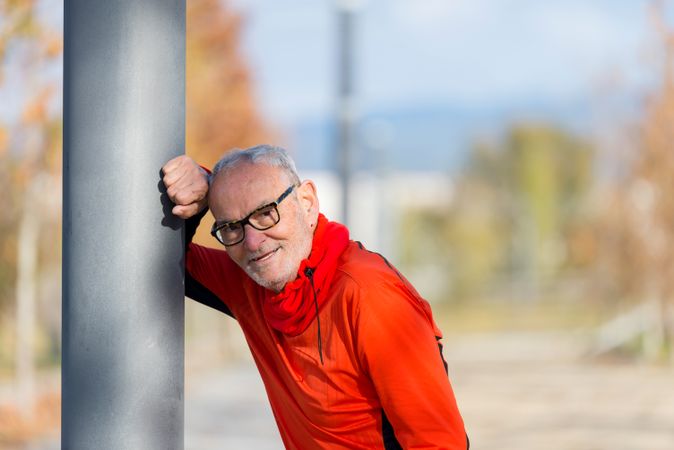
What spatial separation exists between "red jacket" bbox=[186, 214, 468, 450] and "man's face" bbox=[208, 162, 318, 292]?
0.35ft

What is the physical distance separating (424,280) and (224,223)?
36.5 metres

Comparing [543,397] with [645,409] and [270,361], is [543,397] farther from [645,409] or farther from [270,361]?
[270,361]

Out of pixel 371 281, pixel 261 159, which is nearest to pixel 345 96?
pixel 261 159

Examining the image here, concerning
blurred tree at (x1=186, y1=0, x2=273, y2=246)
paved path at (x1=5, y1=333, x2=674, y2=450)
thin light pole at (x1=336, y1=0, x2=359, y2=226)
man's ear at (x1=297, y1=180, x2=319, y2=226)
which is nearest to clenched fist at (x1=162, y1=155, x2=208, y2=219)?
man's ear at (x1=297, y1=180, x2=319, y2=226)

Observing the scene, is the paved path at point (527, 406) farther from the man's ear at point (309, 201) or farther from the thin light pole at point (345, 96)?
the man's ear at point (309, 201)

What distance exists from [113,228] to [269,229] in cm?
50

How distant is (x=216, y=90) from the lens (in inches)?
617

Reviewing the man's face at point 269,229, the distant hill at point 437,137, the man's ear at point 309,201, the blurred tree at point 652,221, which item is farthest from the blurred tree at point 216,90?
the man's face at point 269,229

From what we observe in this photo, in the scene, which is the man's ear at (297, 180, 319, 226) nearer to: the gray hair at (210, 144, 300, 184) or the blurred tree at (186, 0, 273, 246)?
the gray hair at (210, 144, 300, 184)

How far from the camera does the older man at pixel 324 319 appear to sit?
2201 mm

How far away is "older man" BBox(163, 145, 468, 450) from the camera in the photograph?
220 cm

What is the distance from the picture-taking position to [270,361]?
2.54 meters

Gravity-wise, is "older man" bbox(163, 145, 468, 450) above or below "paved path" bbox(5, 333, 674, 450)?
above

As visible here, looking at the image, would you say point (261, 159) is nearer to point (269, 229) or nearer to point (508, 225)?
point (269, 229)
